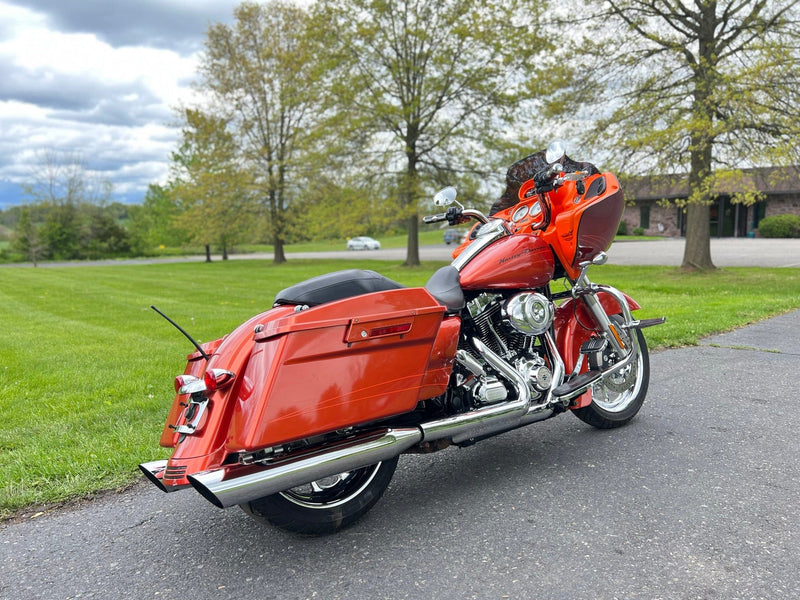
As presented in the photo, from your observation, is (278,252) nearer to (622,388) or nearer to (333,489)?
(622,388)

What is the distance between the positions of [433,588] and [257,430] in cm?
91

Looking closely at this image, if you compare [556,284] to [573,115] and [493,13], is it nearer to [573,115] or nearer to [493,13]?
[573,115]

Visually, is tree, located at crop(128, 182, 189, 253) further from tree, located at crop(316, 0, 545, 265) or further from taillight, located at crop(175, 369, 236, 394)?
taillight, located at crop(175, 369, 236, 394)

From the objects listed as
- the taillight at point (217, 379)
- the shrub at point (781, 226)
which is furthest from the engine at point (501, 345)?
the shrub at point (781, 226)

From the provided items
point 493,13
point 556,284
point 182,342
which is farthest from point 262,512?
point 493,13

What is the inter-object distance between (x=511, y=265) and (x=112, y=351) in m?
5.72

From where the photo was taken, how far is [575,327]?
3691mm

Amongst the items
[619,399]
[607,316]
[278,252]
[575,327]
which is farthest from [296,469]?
[278,252]

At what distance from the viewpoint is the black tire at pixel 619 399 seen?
3.82 m

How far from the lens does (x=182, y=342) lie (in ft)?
25.2

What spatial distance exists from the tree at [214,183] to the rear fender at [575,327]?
25.7 m

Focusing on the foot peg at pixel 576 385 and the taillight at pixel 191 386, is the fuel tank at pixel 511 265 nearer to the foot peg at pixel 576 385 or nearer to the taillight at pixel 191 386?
the foot peg at pixel 576 385

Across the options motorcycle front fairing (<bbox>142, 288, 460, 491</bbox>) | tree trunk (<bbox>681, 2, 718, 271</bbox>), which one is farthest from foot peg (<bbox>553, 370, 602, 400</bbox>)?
tree trunk (<bbox>681, 2, 718, 271</bbox>)

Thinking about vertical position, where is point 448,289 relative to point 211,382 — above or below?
above
